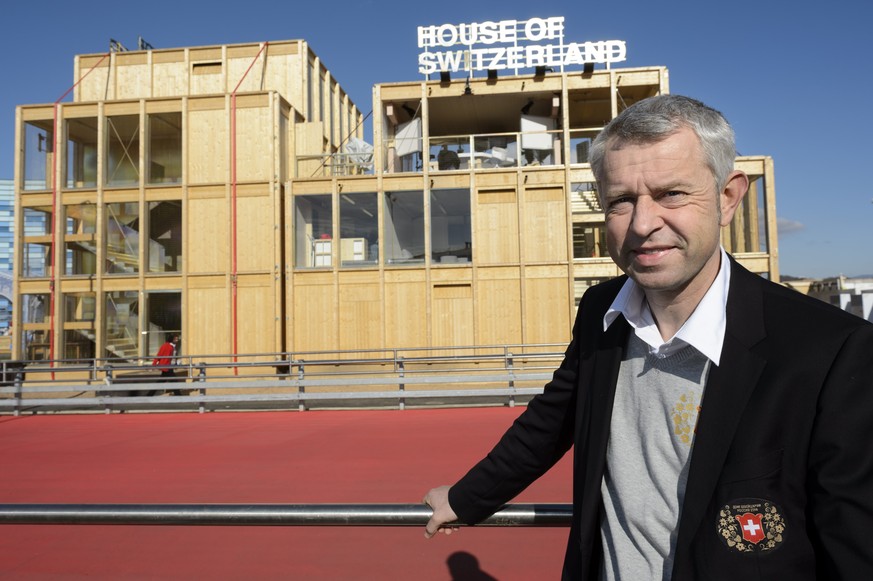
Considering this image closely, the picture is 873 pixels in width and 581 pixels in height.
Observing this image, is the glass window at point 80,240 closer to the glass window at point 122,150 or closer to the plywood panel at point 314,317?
the glass window at point 122,150

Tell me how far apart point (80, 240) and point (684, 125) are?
2534 centimetres

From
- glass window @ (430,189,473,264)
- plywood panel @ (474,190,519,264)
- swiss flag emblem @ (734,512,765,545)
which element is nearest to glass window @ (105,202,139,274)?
glass window @ (430,189,473,264)

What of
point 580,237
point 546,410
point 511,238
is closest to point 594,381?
point 546,410

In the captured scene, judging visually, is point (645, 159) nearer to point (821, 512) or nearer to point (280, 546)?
point (821, 512)

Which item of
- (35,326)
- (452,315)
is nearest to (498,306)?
(452,315)

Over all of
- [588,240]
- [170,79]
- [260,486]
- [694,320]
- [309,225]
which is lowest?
[260,486]

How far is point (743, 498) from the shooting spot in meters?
1.35

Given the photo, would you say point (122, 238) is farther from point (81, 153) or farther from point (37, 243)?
point (81, 153)

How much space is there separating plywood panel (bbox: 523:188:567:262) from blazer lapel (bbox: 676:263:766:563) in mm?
20096

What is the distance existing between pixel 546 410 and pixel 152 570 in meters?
4.72

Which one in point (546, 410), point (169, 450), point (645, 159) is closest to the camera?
point (645, 159)

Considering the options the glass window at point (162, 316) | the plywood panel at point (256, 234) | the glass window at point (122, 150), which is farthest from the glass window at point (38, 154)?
the plywood panel at point (256, 234)

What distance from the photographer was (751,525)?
133 cm

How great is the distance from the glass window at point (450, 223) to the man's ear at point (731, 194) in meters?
20.0
